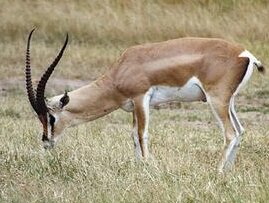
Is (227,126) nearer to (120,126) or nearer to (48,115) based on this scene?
(48,115)

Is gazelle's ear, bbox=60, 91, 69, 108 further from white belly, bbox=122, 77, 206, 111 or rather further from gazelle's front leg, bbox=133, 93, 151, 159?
white belly, bbox=122, 77, 206, 111

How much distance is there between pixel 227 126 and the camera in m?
8.60

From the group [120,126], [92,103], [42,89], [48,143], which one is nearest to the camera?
[42,89]

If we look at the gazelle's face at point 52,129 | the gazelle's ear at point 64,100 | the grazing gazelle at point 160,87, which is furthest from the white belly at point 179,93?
the gazelle's face at point 52,129

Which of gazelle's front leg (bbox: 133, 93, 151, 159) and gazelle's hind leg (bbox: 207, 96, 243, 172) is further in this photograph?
gazelle's front leg (bbox: 133, 93, 151, 159)

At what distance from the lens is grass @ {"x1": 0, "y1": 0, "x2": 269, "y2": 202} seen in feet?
23.2

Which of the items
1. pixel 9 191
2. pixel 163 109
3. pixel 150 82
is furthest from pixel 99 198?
pixel 163 109

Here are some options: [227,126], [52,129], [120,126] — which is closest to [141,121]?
[227,126]

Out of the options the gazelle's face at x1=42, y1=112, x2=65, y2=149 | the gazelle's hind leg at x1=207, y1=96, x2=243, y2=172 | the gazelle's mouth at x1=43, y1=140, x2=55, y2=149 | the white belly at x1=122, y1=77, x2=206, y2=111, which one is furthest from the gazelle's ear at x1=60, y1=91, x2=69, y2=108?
the gazelle's hind leg at x1=207, y1=96, x2=243, y2=172

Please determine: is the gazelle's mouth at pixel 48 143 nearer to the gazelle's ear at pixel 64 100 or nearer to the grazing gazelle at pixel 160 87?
the grazing gazelle at pixel 160 87

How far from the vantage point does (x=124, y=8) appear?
20.4 m

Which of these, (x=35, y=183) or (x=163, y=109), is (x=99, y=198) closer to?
(x=35, y=183)

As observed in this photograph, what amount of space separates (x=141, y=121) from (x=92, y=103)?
0.69 meters

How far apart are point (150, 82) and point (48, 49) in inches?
410
